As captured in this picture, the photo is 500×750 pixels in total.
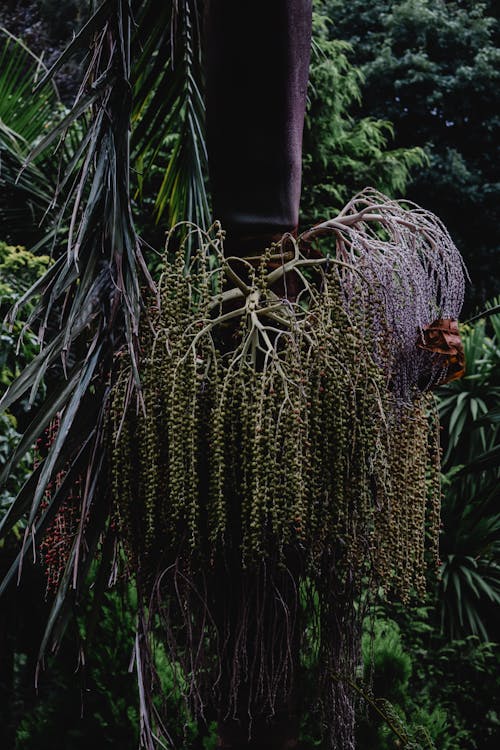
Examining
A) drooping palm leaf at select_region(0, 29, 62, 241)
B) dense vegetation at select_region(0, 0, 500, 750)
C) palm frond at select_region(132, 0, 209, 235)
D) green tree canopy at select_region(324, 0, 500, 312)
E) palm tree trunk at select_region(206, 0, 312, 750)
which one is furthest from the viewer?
green tree canopy at select_region(324, 0, 500, 312)

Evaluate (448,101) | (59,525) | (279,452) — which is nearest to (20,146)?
(59,525)

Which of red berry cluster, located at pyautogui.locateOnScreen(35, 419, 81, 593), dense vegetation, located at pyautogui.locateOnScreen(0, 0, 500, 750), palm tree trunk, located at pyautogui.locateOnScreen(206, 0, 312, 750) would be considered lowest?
dense vegetation, located at pyautogui.locateOnScreen(0, 0, 500, 750)

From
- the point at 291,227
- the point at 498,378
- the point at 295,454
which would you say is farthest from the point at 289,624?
the point at 498,378

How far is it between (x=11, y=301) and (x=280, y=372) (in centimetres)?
223

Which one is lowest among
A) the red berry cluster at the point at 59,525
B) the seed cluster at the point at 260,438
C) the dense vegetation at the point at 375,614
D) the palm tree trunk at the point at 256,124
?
the dense vegetation at the point at 375,614

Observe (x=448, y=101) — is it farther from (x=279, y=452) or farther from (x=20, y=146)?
(x=279, y=452)

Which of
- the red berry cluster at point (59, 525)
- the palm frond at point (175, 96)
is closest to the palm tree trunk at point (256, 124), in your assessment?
the red berry cluster at point (59, 525)

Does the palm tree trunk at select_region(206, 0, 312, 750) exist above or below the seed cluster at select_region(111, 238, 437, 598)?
above

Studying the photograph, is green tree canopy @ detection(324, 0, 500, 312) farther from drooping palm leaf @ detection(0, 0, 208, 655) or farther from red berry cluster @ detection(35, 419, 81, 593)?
red berry cluster @ detection(35, 419, 81, 593)

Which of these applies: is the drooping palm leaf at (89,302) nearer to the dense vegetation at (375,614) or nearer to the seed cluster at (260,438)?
the seed cluster at (260,438)

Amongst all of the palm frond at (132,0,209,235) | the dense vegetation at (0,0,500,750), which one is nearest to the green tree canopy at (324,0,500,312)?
the dense vegetation at (0,0,500,750)

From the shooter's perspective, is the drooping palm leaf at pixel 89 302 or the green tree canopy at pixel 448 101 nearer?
the drooping palm leaf at pixel 89 302

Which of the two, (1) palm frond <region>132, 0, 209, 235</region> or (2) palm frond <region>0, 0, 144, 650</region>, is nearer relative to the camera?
(2) palm frond <region>0, 0, 144, 650</region>

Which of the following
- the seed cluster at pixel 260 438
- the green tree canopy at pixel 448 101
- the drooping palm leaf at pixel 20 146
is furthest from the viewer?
the green tree canopy at pixel 448 101
